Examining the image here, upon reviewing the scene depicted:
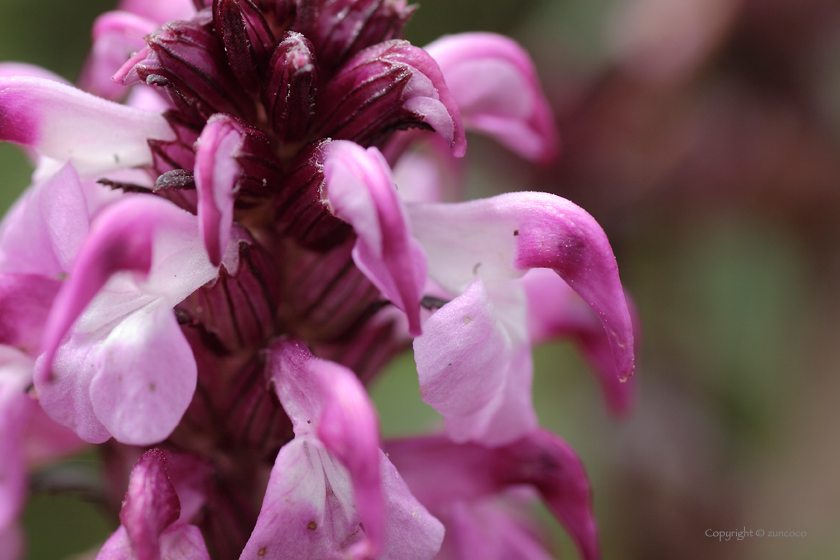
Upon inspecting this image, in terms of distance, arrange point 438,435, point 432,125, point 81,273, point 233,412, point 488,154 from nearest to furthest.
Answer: point 81,273 < point 432,125 < point 233,412 < point 438,435 < point 488,154

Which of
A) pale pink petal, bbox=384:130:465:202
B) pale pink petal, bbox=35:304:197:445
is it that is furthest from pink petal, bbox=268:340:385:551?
pale pink petal, bbox=384:130:465:202

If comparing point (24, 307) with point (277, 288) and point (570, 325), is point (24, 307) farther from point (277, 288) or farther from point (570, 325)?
point (570, 325)

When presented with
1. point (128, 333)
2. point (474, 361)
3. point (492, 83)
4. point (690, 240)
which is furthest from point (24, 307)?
point (690, 240)

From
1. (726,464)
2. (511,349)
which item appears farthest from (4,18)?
(726,464)

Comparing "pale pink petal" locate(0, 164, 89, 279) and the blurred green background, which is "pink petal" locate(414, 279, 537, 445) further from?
the blurred green background

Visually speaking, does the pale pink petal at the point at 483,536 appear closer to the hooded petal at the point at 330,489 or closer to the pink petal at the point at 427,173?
the hooded petal at the point at 330,489

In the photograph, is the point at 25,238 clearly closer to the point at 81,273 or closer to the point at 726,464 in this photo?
the point at 81,273

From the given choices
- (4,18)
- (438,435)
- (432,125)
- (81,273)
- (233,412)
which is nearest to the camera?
(81,273)

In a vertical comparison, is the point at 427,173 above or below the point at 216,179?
below
